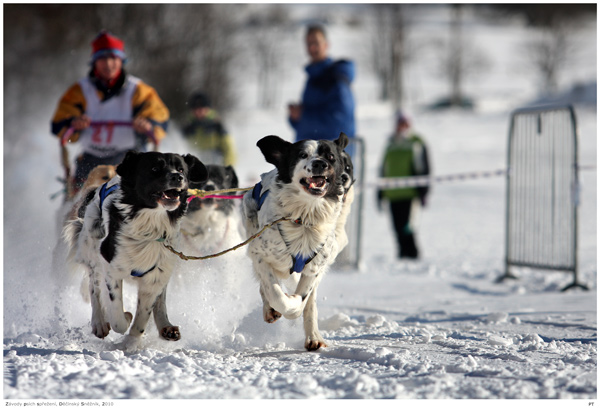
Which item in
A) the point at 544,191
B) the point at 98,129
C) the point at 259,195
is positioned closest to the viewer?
the point at 259,195

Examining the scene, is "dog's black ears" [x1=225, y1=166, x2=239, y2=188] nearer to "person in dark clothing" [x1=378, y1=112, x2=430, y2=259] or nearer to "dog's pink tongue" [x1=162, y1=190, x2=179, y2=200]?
"dog's pink tongue" [x1=162, y1=190, x2=179, y2=200]

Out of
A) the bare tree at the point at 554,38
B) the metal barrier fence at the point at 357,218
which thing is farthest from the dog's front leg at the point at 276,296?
the bare tree at the point at 554,38

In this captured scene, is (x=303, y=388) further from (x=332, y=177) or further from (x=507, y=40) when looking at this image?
(x=507, y=40)

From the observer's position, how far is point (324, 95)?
7.15m

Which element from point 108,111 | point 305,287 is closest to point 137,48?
point 108,111

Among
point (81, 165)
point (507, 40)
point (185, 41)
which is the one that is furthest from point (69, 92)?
point (507, 40)

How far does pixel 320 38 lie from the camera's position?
23.0ft

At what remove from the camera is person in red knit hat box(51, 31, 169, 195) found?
5.62 meters

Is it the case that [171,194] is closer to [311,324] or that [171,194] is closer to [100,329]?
[100,329]

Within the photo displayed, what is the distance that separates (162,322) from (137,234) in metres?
0.62

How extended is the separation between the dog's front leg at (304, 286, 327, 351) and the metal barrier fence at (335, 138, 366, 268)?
4057 millimetres

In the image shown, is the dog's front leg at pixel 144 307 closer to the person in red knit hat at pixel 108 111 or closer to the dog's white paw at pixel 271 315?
the dog's white paw at pixel 271 315

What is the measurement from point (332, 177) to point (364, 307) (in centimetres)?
237

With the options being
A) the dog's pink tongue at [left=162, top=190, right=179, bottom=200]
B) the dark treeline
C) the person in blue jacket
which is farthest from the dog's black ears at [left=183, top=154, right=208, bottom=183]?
the dark treeline
